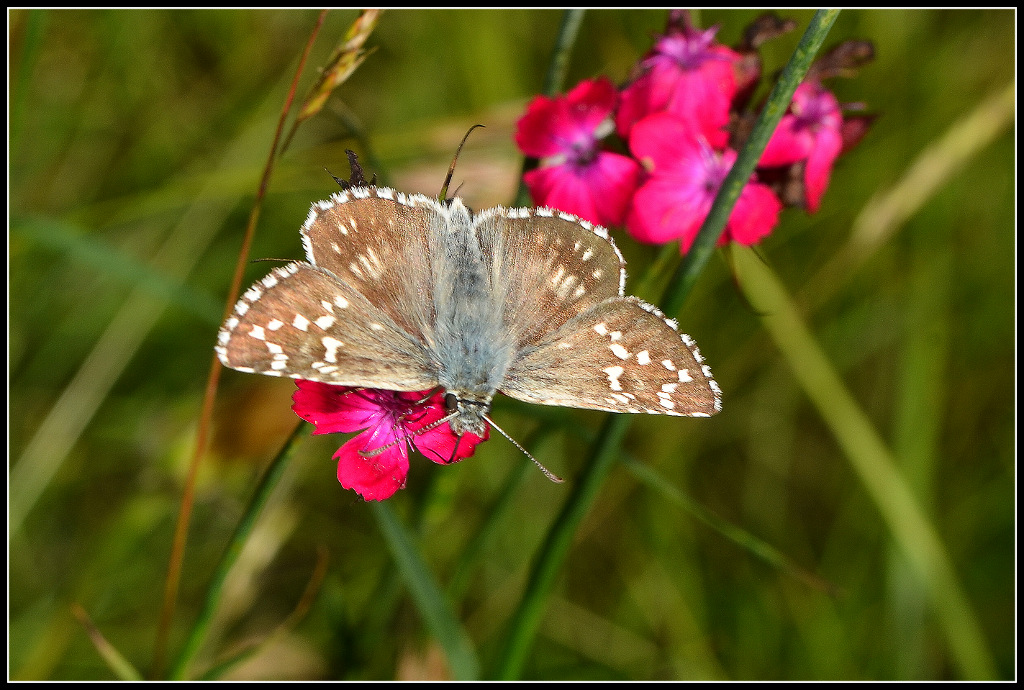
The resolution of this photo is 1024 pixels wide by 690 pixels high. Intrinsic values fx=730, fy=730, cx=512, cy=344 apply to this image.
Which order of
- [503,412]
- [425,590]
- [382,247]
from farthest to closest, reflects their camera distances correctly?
[503,412]
[425,590]
[382,247]

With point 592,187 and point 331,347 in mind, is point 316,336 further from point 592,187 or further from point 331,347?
point 592,187

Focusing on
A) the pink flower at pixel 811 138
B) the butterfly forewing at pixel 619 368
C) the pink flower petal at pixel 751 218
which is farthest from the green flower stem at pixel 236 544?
the pink flower at pixel 811 138

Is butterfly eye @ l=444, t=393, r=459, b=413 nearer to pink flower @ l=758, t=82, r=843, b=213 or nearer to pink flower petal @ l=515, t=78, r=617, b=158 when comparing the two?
pink flower petal @ l=515, t=78, r=617, b=158

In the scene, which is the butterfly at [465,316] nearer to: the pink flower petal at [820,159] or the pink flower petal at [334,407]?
the pink flower petal at [334,407]

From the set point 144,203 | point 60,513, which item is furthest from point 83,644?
point 144,203

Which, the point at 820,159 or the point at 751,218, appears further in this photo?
the point at 820,159

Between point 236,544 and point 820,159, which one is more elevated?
point 820,159

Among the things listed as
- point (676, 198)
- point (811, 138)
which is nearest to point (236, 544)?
point (676, 198)
